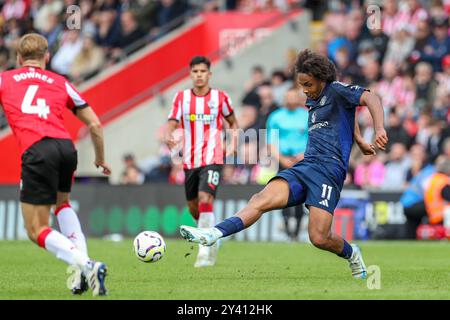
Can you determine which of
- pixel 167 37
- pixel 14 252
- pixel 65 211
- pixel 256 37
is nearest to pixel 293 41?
pixel 256 37

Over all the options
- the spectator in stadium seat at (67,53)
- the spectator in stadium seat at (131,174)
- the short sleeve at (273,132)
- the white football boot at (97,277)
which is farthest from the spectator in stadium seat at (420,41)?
the white football boot at (97,277)

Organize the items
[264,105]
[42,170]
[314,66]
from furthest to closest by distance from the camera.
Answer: [264,105] → [314,66] → [42,170]

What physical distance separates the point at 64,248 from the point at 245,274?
10.9ft

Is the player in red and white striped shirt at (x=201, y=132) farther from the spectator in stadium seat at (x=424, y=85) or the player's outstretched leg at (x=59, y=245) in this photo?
the spectator in stadium seat at (x=424, y=85)

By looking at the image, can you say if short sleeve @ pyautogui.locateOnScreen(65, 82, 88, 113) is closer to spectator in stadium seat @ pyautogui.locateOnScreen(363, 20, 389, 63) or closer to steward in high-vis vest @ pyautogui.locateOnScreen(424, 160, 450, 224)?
steward in high-vis vest @ pyautogui.locateOnScreen(424, 160, 450, 224)

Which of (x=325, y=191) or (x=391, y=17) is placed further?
(x=391, y=17)

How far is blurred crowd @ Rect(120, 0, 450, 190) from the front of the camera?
867 inches

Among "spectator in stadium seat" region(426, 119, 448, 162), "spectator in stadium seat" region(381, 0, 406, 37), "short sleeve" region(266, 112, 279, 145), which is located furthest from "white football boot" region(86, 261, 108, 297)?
"spectator in stadium seat" region(381, 0, 406, 37)

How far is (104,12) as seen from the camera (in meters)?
29.7

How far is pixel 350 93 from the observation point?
35.2ft

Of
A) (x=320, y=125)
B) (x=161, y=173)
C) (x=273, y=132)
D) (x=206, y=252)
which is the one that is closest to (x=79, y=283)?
(x=320, y=125)

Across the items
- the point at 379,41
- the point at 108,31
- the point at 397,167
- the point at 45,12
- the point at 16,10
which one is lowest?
the point at 397,167

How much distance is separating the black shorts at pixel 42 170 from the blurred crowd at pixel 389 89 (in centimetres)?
1091

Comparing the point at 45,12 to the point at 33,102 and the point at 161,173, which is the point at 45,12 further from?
the point at 33,102
